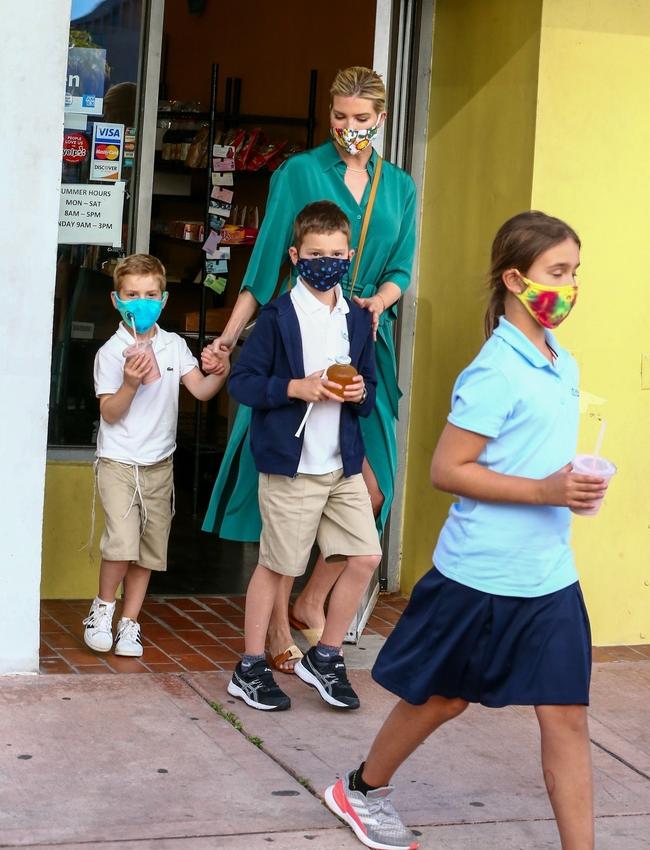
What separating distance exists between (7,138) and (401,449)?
8.45 ft

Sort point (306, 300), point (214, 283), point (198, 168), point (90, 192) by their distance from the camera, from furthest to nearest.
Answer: point (198, 168) < point (214, 283) < point (90, 192) < point (306, 300)

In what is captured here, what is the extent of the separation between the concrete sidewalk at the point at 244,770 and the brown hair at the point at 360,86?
86.6 inches

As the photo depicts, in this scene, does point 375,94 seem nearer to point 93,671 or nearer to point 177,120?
point 93,671

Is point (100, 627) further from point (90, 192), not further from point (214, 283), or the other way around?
point (214, 283)

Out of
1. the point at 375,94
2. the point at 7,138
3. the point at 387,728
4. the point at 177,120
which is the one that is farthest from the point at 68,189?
the point at 177,120

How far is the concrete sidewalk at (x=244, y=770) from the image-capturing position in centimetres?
394

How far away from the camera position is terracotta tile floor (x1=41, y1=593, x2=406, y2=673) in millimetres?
5410

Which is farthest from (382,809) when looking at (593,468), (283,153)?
(283,153)

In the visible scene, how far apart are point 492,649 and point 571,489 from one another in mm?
531

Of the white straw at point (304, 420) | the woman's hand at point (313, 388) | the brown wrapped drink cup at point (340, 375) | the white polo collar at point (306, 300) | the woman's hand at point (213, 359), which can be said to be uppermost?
the white polo collar at point (306, 300)

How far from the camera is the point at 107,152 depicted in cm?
614

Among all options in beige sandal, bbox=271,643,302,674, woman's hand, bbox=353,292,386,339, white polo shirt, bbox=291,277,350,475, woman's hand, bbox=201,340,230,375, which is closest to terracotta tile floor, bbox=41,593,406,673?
beige sandal, bbox=271,643,302,674

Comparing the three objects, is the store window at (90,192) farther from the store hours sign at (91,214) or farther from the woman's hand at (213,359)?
the woman's hand at (213,359)

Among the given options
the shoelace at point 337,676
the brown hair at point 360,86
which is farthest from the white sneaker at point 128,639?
the brown hair at point 360,86
